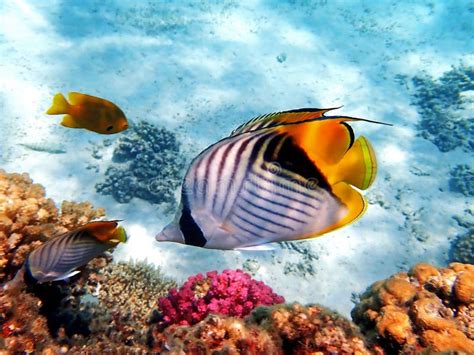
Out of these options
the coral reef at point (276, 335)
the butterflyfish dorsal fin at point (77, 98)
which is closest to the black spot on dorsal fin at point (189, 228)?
the coral reef at point (276, 335)

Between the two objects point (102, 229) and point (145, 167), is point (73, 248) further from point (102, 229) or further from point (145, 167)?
point (145, 167)

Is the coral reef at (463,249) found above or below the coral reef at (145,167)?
above

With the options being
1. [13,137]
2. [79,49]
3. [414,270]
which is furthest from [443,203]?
[79,49]

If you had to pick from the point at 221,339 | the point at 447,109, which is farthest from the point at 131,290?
the point at 447,109

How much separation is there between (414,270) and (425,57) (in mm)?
16012

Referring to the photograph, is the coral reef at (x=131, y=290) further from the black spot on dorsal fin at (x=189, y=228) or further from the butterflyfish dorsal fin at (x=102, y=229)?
the black spot on dorsal fin at (x=189, y=228)

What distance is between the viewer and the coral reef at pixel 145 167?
7.44 metres

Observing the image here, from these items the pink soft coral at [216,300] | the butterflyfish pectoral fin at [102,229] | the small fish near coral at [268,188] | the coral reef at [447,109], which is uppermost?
the coral reef at [447,109]

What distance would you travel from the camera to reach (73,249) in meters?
2.24

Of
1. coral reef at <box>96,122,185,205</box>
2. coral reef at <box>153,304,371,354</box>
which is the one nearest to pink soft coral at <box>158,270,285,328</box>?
coral reef at <box>153,304,371,354</box>

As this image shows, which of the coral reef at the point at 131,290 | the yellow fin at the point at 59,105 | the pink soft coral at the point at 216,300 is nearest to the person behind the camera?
the yellow fin at the point at 59,105

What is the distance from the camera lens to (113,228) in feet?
7.06

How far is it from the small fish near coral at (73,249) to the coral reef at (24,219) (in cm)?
62

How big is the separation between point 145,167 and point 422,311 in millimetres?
6408
